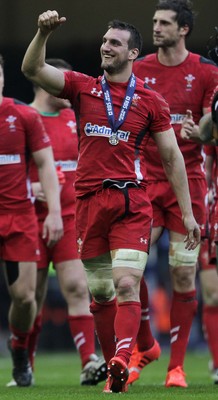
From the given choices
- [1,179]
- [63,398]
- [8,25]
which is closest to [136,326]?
[63,398]

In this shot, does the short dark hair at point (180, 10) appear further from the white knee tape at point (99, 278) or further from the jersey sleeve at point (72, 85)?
the white knee tape at point (99, 278)

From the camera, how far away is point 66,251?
11.0m

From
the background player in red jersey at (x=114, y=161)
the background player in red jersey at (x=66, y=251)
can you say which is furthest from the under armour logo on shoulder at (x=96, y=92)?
the background player in red jersey at (x=66, y=251)

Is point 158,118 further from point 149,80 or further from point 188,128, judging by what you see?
point 149,80

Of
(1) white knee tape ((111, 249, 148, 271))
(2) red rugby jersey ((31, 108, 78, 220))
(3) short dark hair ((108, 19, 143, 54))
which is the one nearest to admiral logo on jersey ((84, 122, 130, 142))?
(3) short dark hair ((108, 19, 143, 54))

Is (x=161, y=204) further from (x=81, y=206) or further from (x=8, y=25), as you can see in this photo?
(x=8, y=25)

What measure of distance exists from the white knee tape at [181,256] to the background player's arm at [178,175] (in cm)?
105

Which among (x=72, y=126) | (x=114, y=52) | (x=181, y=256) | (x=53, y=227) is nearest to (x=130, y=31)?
(x=114, y=52)

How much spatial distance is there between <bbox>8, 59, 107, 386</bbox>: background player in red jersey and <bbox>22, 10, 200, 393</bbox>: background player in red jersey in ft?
6.40

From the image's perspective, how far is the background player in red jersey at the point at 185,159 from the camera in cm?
989

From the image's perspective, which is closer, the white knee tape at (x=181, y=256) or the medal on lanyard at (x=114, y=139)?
the medal on lanyard at (x=114, y=139)

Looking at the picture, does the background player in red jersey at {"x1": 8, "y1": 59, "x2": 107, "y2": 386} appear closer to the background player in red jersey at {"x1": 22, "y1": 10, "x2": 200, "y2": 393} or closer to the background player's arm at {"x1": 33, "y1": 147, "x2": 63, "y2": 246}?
the background player's arm at {"x1": 33, "y1": 147, "x2": 63, "y2": 246}

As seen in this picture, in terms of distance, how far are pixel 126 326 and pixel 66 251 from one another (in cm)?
281

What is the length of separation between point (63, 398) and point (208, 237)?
237 centimetres
